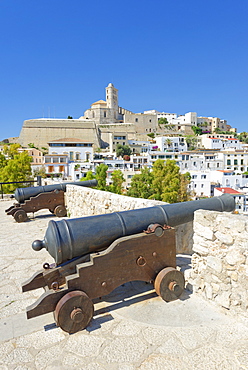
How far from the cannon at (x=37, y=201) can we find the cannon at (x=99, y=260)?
451 cm

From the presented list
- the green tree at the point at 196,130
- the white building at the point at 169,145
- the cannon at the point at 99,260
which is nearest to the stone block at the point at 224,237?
the cannon at the point at 99,260

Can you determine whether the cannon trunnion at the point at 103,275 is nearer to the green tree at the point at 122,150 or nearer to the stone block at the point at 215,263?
the stone block at the point at 215,263

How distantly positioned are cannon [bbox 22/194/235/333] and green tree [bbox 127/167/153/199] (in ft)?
63.4

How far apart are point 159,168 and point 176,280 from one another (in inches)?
866

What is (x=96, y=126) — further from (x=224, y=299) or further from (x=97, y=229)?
(x=224, y=299)

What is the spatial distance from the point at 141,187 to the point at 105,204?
17.6 m

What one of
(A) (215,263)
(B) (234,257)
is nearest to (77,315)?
(A) (215,263)

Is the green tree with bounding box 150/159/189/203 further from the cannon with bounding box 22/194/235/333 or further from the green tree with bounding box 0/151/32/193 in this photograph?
the cannon with bounding box 22/194/235/333

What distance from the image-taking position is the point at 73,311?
224cm

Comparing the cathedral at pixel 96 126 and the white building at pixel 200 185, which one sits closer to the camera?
the white building at pixel 200 185

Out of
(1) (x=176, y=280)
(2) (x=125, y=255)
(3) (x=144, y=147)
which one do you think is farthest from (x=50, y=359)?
(3) (x=144, y=147)

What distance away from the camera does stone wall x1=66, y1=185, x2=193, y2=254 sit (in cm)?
388

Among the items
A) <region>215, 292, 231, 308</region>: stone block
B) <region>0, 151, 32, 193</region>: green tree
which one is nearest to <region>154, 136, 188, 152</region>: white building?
<region>0, 151, 32, 193</region>: green tree

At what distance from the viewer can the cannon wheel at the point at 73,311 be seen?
7.22ft
